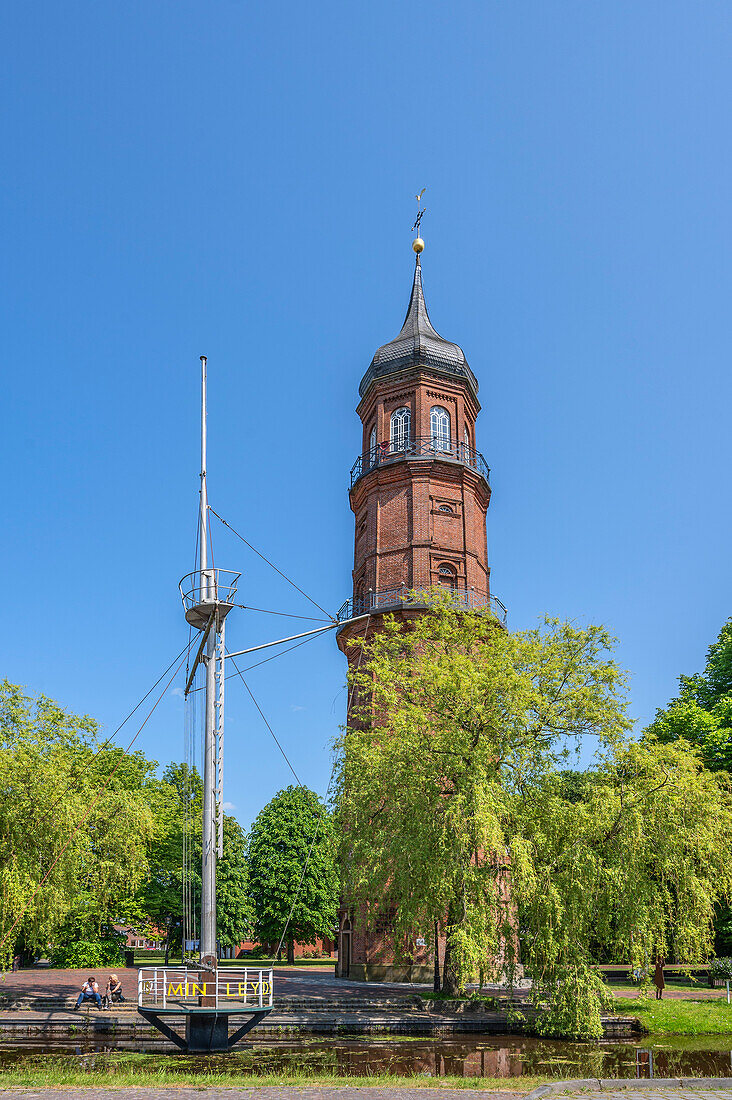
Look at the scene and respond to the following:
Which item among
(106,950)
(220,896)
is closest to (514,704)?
(106,950)

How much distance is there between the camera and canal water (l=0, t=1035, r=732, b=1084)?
61.2ft

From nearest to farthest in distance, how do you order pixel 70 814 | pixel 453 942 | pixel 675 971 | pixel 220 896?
1. pixel 453 942
2. pixel 70 814
3. pixel 675 971
4. pixel 220 896

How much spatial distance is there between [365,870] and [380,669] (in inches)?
250

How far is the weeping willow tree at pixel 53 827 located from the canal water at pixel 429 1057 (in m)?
5.35

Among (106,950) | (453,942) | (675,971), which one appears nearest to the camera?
(453,942)

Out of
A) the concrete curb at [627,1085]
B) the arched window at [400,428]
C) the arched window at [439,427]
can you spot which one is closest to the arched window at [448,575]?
the arched window at [439,427]

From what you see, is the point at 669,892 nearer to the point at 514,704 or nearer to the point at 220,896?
the point at 514,704

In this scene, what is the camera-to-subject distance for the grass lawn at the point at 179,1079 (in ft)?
51.5

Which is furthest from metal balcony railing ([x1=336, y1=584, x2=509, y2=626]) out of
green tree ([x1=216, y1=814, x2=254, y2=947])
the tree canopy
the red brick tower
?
A: green tree ([x1=216, y1=814, x2=254, y2=947])

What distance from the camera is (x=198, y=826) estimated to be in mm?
50875

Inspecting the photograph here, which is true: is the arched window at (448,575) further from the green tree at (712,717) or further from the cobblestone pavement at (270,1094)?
the cobblestone pavement at (270,1094)

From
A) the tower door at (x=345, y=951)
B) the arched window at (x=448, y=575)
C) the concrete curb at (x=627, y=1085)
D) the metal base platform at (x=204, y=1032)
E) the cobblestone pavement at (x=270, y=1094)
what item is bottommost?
the tower door at (x=345, y=951)

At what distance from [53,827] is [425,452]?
74.1ft

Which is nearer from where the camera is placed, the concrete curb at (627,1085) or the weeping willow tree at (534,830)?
the concrete curb at (627,1085)
